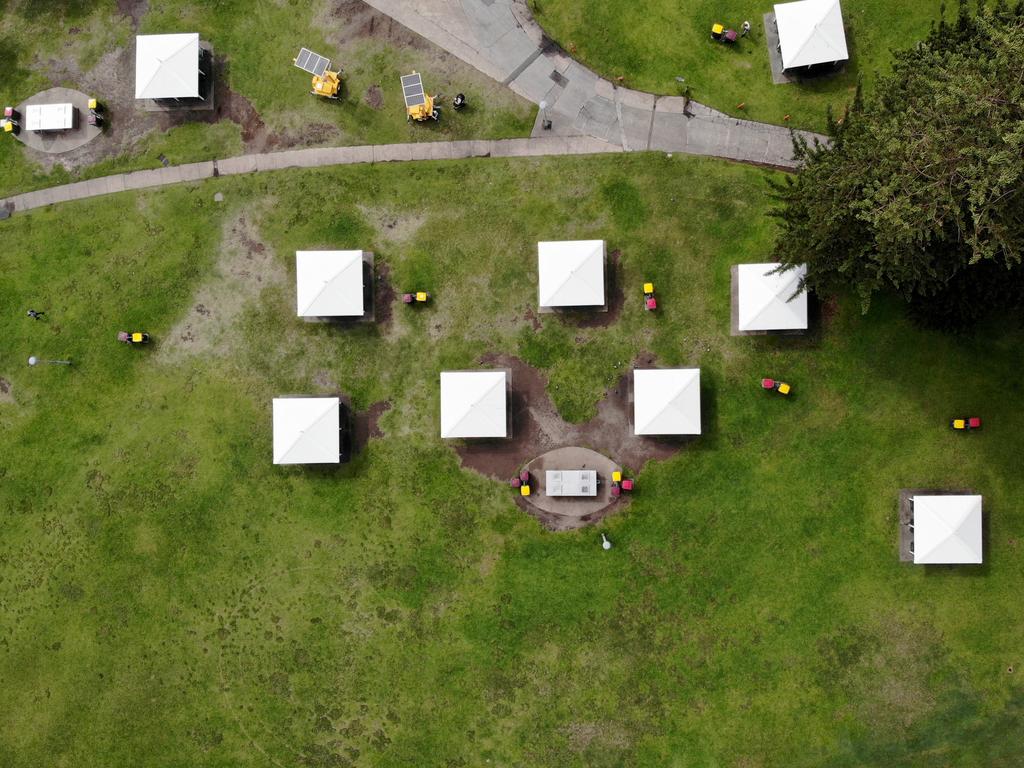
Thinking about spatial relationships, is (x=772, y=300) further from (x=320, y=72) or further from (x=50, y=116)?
(x=50, y=116)

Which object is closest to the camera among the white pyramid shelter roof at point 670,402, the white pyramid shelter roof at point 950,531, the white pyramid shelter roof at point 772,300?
the white pyramid shelter roof at point 950,531

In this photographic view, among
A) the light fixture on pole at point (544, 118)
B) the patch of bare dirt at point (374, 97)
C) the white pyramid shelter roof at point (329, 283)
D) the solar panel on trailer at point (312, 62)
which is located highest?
the solar panel on trailer at point (312, 62)

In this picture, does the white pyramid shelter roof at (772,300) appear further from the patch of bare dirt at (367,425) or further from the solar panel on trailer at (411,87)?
the solar panel on trailer at (411,87)

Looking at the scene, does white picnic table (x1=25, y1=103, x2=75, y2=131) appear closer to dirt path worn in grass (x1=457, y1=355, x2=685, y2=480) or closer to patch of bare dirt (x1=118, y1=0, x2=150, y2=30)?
patch of bare dirt (x1=118, y1=0, x2=150, y2=30)

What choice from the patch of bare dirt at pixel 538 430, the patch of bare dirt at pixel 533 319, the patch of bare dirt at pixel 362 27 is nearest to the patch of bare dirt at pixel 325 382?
the patch of bare dirt at pixel 538 430

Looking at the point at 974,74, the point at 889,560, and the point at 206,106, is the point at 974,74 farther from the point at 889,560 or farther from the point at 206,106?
the point at 206,106

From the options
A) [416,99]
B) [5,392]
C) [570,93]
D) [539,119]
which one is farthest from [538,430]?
[5,392]
